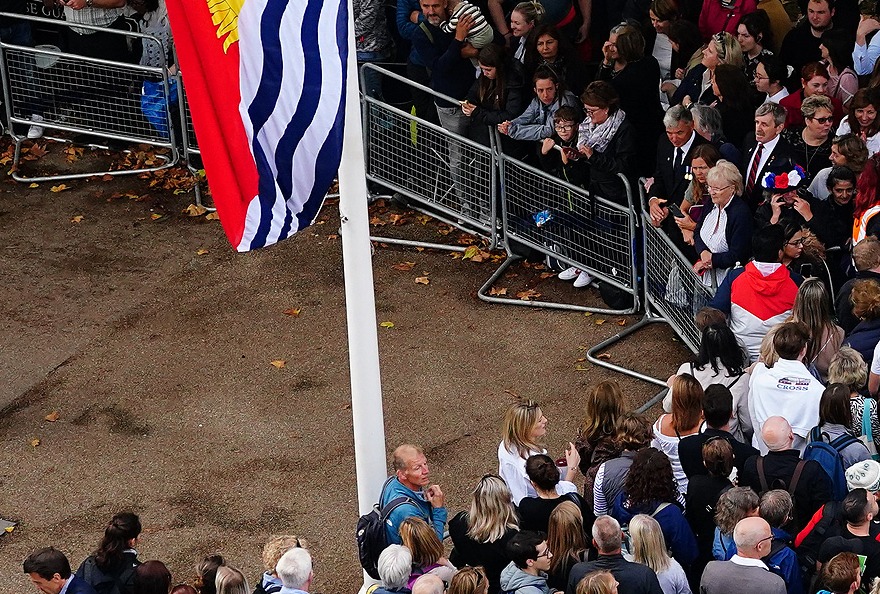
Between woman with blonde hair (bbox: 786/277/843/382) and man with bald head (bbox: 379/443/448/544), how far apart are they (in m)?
2.71

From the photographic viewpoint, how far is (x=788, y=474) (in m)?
7.61

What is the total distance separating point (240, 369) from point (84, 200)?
13.4ft

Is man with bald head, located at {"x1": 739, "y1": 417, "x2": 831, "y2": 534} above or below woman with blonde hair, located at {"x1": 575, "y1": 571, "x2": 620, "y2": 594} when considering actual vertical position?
below

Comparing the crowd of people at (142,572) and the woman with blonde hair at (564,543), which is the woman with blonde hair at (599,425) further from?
the crowd of people at (142,572)

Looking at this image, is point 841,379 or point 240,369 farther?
point 240,369

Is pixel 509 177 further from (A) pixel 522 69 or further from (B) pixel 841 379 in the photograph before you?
(B) pixel 841 379

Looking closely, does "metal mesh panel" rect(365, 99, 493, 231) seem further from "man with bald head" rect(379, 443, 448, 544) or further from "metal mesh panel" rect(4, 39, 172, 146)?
"man with bald head" rect(379, 443, 448, 544)

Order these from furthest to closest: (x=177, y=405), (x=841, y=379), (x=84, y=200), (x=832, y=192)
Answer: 1. (x=84, y=200)
2. (x=177, y=405)
3. (x=832, y=192)
4. (x=841, y=379)

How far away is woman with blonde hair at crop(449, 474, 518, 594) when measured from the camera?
741cm

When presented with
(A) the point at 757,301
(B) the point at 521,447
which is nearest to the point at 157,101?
(A) the point at 757,301

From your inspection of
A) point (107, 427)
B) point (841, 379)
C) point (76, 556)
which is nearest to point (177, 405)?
point (107, 427)

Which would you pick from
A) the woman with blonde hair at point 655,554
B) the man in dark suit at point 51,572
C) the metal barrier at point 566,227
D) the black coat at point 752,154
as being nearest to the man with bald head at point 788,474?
the woman with blonde hair at point 655,554

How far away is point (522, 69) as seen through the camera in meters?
12.4

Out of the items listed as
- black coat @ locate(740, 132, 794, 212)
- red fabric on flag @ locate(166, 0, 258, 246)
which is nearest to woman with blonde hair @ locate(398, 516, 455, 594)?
red fabric on flag @ locate(166, 0, 258, 246)
